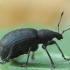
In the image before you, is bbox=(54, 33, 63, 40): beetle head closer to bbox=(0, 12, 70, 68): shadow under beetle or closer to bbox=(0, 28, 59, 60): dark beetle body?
bbox=(0, 12, 70, 68): shadow under beetle

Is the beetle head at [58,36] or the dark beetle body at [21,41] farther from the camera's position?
the beetle head at [58,36]

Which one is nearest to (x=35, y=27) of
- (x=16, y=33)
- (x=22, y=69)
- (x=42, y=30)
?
(x=42, y=30)

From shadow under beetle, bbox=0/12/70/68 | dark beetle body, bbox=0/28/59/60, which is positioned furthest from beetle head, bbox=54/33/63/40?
dark beetle body, bbox=0/28/59/60

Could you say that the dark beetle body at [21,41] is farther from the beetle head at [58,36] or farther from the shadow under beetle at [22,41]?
the beetle head at [58,36]

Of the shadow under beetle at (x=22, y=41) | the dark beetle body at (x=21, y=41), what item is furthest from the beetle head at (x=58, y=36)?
the dark beetle body at (x=21, y=41)

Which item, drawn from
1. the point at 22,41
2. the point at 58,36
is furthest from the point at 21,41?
the point at 58,36

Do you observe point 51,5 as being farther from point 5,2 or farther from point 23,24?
point 23,24

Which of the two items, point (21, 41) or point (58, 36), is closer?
point (21, 41)

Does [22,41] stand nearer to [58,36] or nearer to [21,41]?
[21,41]
